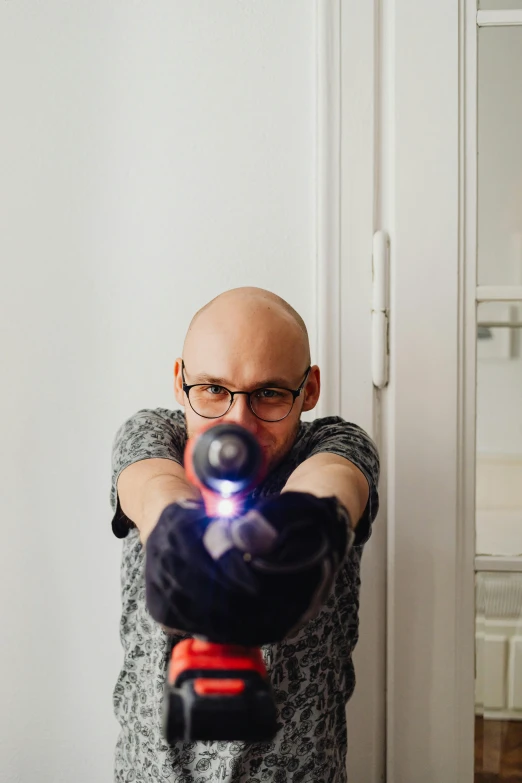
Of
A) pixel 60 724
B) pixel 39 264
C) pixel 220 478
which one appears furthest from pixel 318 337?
pixel 60 724

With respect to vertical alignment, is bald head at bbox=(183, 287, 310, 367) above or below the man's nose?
above

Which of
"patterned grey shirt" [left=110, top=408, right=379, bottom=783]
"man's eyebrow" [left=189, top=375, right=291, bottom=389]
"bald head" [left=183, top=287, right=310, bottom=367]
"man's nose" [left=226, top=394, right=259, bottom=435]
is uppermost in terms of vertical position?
"bald head" [left=183, top=287, right=310, bottom=367]

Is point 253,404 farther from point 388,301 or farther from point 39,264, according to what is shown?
point 39,264

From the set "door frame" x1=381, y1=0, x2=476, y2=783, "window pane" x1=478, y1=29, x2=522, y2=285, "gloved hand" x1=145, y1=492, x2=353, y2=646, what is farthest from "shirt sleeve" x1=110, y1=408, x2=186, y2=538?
"window pane" x1=478, y1=29, x2=522, y2=285

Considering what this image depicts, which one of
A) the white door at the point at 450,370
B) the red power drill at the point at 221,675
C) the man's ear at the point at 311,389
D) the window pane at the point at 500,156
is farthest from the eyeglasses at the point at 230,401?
the window pane at the point at 500,156

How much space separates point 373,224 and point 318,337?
225mm

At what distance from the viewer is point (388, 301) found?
3.92ft

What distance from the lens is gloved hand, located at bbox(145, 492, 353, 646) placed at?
0.46 m

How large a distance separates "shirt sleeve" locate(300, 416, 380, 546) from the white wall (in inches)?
13.2

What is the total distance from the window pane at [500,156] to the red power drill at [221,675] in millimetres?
873

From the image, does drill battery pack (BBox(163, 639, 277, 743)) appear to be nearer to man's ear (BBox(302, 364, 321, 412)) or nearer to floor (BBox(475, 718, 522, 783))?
man's ear (BBox(302, 364, 321, 412))

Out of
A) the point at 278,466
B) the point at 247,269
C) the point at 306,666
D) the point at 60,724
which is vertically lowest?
the point at 60,724

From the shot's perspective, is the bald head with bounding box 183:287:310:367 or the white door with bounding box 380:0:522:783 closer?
the bald head with bounding box 183:287:310:367

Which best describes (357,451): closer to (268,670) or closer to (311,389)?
(311,389)
